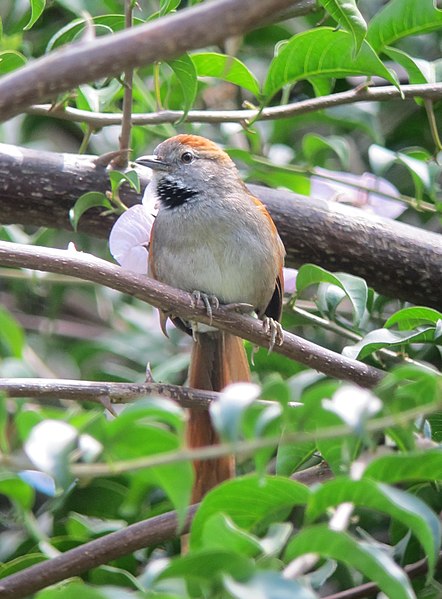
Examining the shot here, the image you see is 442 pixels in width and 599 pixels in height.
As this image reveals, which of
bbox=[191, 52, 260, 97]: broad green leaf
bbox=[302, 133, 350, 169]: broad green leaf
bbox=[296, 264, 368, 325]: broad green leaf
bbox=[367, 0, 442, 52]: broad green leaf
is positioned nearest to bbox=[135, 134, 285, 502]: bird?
bbox=[302, 133, 350, 169]: broad green leaf

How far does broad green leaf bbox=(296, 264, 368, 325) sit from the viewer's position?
8.62ft

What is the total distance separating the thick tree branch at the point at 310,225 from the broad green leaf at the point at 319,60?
21.1 inches

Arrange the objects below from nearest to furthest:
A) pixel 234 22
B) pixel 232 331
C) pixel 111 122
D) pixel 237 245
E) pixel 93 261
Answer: pixel 234 22, pixel 93 261, pixel 232 331, pixel 111 122, pixel 237 245

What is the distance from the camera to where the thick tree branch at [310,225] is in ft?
9.76

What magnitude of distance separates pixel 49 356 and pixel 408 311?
2384mm

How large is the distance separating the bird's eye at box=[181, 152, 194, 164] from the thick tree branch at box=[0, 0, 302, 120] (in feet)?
7.10

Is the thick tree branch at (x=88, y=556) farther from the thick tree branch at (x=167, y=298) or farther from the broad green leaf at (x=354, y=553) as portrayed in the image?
the broad green leaf at (x=354, y=553)

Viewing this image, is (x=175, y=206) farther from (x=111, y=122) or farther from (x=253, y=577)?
(x=253, y=577)

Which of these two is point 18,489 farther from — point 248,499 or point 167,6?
point 167,6

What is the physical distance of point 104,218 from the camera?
3.05m

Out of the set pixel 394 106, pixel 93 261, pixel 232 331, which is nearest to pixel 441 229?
pixel 394 106

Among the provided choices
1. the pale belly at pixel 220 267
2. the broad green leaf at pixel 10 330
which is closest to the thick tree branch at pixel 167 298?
the pale belly at pixel 220 267

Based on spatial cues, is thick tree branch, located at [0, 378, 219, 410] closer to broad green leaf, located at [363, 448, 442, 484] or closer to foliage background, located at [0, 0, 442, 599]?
foliage background, located at [0, 0, 442, 599]

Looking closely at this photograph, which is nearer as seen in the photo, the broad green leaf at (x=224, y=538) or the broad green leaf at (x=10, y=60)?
the broad green leaf at (x=224, y=538)
